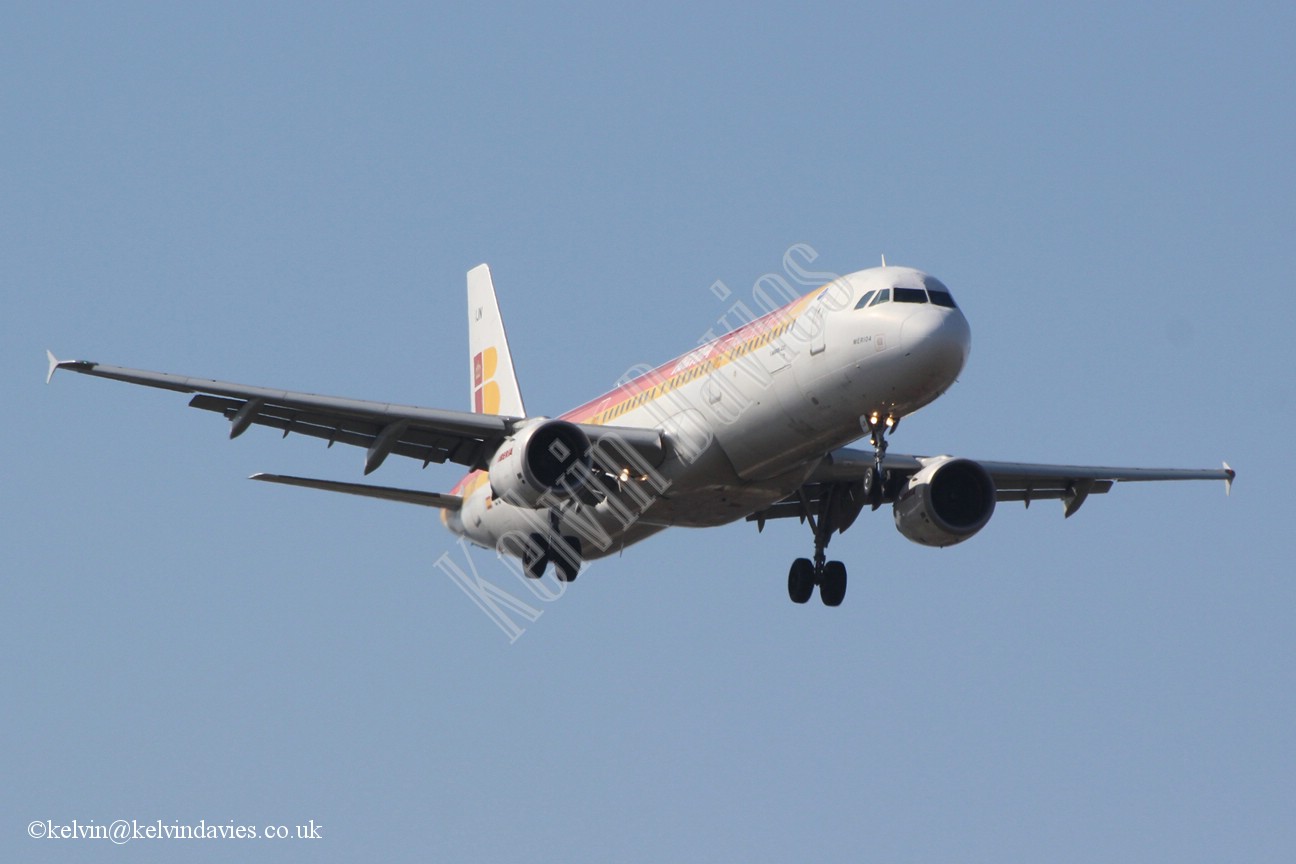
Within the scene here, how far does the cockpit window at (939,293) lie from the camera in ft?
110

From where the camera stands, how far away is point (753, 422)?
3512 centimetres

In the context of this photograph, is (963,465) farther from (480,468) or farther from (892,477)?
(480,468)

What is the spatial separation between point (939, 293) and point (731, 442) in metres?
4.89

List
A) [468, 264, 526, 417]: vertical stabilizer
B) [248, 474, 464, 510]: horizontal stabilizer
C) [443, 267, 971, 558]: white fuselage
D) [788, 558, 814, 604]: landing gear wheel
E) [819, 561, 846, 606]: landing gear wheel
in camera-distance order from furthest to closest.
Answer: [468, 264, 526, 417]: vertical stabilizer < [788, 558, 814, 604]: landing gear wheel < [819, 561, 846, 606]: landing gear wheel < [248, 474, 464, 510]: horizontal stabilizer < [443, 267, 971, 558]: white fuselage

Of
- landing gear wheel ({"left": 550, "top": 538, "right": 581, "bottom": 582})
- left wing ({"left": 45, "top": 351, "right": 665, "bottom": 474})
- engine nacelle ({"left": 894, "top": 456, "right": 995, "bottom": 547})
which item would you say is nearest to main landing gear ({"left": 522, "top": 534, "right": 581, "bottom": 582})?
landing gear wheel ({"left": 550, "top": 538, "right": 581, "bottom": 582})

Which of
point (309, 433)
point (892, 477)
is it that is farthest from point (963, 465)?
point (309, 433)

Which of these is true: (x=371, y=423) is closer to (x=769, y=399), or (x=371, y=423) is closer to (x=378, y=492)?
(x=378, y=492)

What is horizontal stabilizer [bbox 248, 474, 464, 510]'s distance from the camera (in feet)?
125

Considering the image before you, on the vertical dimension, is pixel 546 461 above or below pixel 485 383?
below

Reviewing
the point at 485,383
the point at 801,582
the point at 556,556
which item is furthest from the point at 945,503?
the point at 485,383

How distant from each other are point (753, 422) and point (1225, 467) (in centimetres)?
1444

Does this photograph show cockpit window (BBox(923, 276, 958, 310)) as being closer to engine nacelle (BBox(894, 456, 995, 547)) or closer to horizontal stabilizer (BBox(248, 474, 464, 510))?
engine nacelle (BBox(894, 456, 995, 547))

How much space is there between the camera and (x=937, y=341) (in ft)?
108

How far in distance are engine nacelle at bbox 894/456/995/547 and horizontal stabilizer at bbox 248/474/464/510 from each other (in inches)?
405
